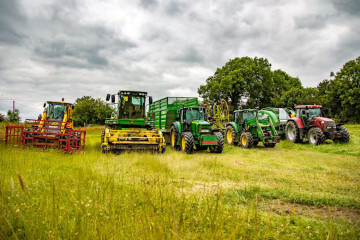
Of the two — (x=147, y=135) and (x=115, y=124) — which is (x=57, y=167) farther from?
(x=115, y=124)

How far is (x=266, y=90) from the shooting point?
3703 cm

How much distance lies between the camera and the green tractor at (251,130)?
13141mm

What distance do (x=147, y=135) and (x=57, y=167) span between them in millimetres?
4789

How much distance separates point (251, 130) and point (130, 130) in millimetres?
7040

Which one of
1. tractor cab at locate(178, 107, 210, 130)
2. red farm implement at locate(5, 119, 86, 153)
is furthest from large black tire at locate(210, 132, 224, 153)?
red farm implement at locate(5, 119, 86, 153)

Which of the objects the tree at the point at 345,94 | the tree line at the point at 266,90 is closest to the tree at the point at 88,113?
the tree line at the point at 266,90

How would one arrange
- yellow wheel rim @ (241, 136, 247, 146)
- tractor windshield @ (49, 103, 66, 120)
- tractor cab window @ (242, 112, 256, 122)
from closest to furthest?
tractor windshield @ (49, 103, 66, 120) < yellow wheel rim @ (241, 136, 247, 146) < tractor cab window @ (242, 112, 256, 122)

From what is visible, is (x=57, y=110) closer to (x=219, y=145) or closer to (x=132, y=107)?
(x=132, y=107)

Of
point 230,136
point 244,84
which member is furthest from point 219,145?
point 244,84

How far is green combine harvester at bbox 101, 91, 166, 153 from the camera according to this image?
9.78m

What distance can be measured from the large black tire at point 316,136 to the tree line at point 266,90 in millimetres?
20235

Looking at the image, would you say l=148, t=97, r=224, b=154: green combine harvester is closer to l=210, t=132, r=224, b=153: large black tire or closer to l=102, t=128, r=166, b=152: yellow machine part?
l=210, t=132, r=224, b=153: large black tire

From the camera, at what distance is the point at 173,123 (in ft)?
41.4

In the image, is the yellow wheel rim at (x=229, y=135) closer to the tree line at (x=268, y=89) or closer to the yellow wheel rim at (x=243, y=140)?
the yellow wheel rim at (x=243, y=140)
